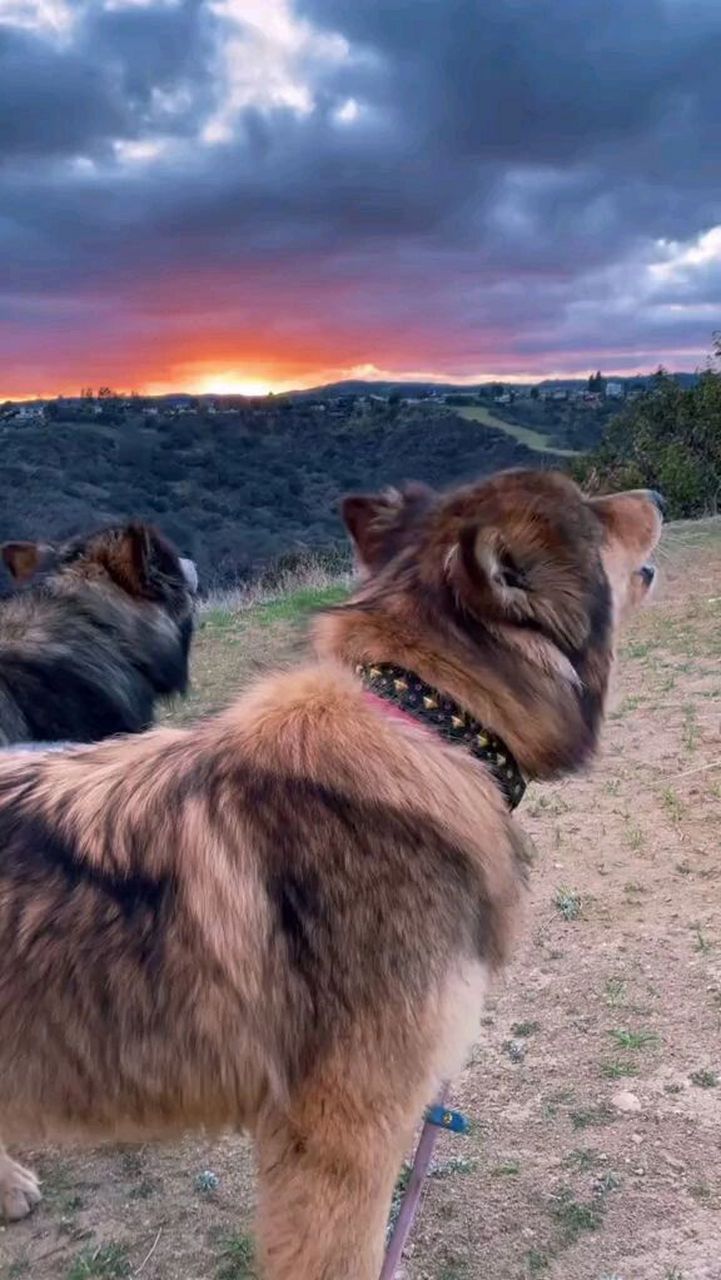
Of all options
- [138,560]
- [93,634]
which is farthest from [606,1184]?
[138,560]

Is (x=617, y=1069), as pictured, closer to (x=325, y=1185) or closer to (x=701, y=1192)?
(x=701, y=1192)

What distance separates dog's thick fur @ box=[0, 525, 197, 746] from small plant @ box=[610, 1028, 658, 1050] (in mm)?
2579

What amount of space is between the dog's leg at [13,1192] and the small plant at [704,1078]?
86.7 inches

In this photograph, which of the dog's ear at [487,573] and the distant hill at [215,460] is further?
the distant hill at [215,460]

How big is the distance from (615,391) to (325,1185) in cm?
2813

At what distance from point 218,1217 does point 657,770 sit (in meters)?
3.63

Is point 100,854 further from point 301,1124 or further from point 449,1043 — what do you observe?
point 449,1043

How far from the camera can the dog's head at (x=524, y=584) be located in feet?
7.72

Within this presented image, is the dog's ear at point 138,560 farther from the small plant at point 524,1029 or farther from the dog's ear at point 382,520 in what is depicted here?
the small plant at point 524,1029

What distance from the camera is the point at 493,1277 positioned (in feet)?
9.07

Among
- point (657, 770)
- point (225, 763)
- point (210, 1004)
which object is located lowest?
point (657, 770)

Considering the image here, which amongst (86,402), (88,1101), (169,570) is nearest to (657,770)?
(169,570)

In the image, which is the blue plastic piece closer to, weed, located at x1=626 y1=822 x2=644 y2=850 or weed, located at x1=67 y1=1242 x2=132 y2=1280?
weed, located at x1=67 y1=1242 x2=132 y2=1280

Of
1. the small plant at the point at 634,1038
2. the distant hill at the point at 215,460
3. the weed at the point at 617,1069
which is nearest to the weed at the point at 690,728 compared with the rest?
the small plant at the point at 634,1038
